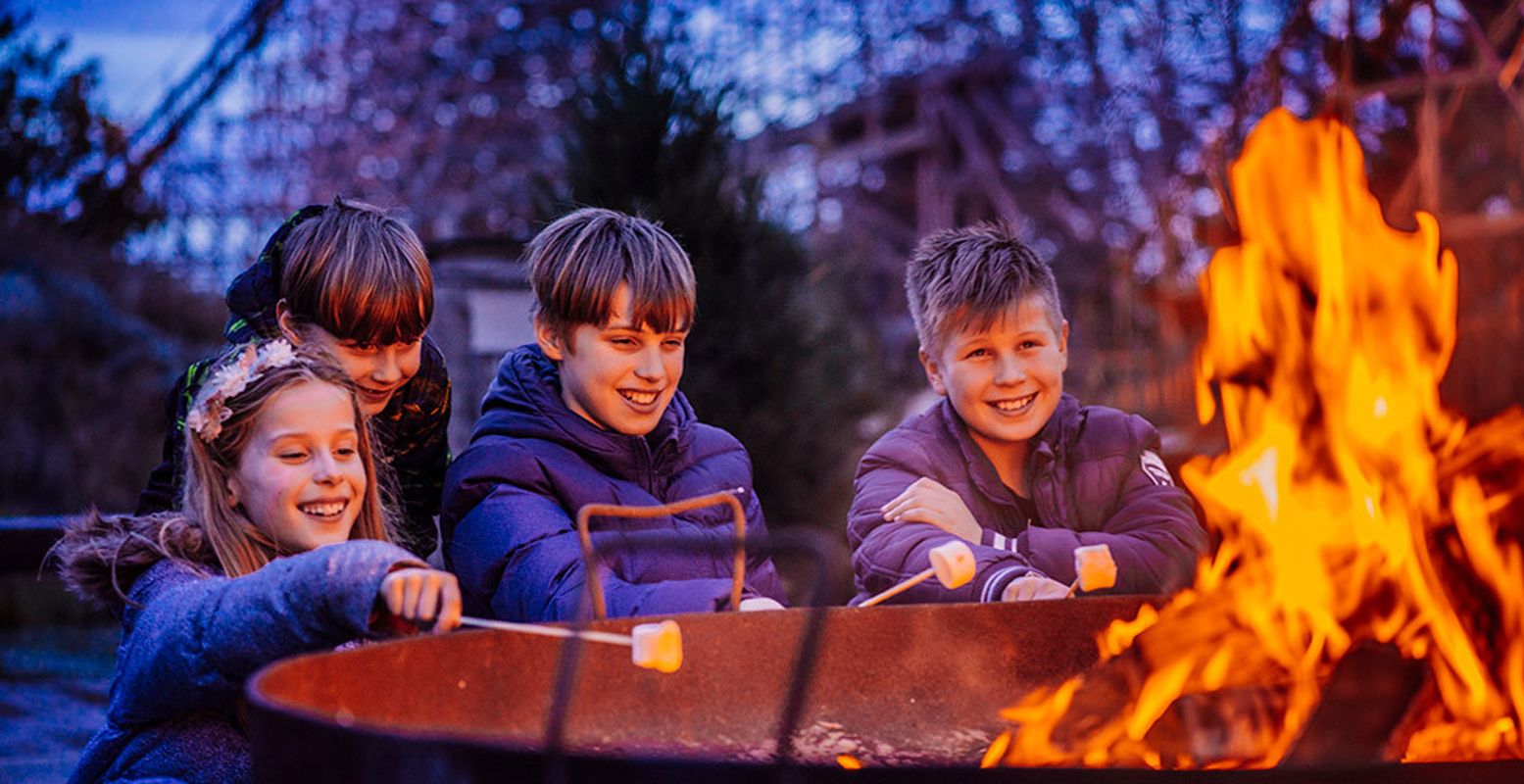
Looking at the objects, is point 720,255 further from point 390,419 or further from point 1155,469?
point 1155,469

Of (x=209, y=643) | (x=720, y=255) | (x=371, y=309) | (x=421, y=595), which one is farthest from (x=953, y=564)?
(x=720, y=255)

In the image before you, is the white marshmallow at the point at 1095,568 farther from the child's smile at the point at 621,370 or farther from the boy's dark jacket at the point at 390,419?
the boy's dark jacket at the point at 390,419

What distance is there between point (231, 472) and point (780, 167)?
13982mm

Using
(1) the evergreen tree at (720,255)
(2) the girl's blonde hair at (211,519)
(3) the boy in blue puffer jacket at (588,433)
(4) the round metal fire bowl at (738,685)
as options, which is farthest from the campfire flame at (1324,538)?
(1) the evergreen tree at (720,255)

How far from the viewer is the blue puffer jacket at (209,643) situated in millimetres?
1939

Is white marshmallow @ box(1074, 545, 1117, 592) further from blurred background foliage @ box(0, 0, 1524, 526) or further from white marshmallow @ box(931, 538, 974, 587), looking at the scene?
blurred background foliage @ box(0, 0, 1524, 526)

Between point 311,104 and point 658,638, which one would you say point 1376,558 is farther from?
point 311,104

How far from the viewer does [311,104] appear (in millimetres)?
19641

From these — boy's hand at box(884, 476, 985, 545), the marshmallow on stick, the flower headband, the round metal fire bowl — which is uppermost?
the flower headband

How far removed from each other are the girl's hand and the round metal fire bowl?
0.13 m

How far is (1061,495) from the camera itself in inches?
135

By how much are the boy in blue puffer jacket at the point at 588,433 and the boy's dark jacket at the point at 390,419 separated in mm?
201

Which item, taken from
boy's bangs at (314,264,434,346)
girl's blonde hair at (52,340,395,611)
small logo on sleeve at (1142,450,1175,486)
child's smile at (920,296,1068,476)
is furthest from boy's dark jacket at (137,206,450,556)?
small logo on sleeve at (1142,450,1175,486)

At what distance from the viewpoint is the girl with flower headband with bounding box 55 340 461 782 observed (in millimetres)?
1949
